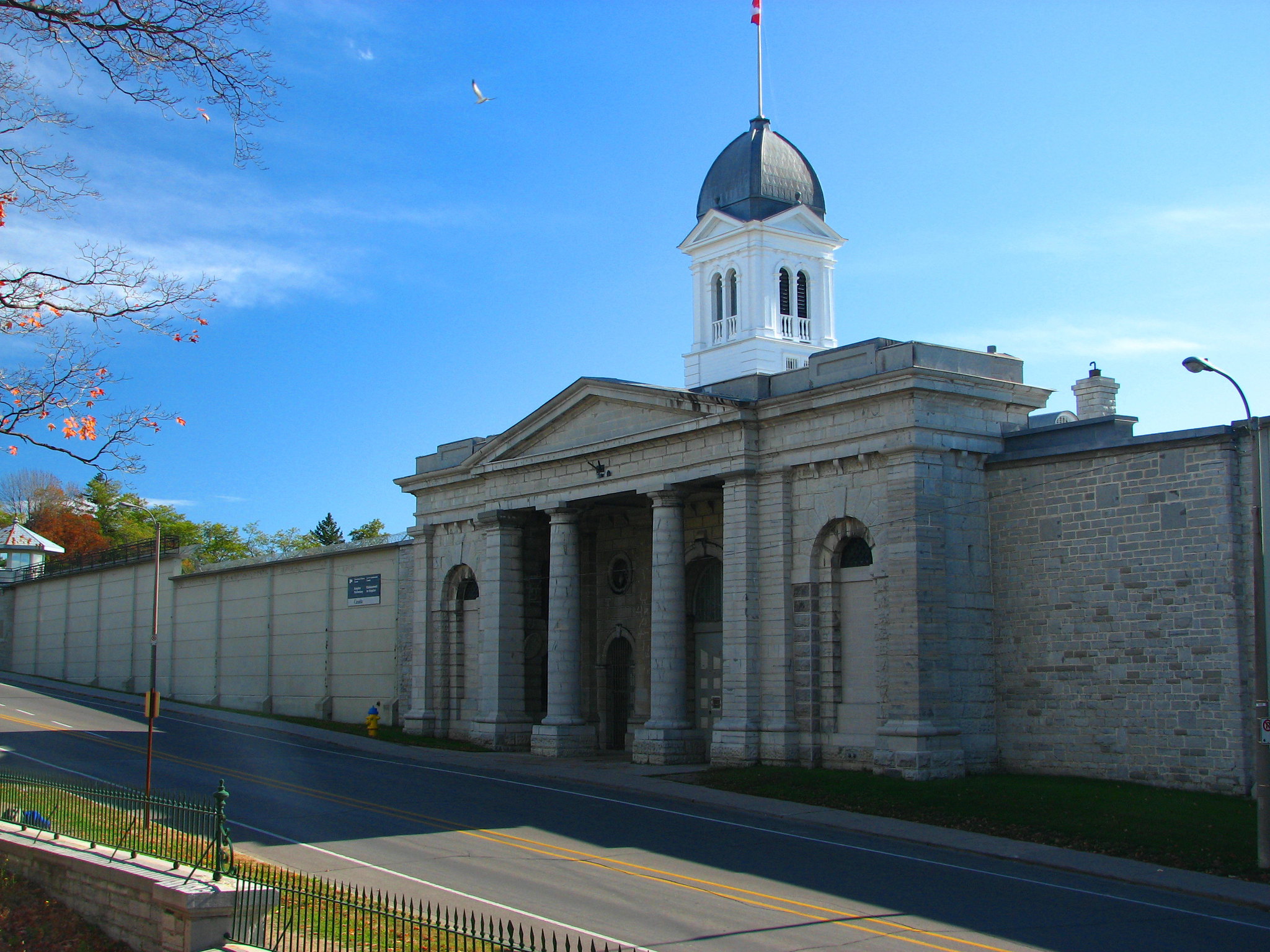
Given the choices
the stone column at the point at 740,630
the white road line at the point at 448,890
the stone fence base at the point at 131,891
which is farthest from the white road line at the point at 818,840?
the stone fence base at the point at 131,891

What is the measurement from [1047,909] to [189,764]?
22.7 metres

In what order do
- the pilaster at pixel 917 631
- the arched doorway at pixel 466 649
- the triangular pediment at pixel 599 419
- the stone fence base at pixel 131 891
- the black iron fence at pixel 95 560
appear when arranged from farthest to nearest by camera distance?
the black iron fence at pixel 95 560 → the arched doorway at pixel 466 649 → the triangular pediment at pixel 599 419 → the pilaster at pixel 917 631 → the stone fence base at pixel 131 891

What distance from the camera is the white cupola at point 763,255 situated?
6212 cm

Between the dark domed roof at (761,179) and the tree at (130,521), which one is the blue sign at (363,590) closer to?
the dark domed roof at (761,179)

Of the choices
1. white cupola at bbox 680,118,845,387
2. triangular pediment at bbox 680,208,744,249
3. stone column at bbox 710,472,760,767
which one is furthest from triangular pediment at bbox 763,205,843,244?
stone column at bbox 710,472,760,767

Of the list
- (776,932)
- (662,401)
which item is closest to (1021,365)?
(662,401)

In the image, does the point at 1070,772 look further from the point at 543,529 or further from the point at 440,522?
the point at 440,522

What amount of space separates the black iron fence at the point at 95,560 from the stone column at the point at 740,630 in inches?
1491

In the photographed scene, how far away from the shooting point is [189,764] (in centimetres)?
3231

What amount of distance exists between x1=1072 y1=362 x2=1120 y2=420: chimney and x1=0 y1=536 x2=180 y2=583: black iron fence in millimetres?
43097

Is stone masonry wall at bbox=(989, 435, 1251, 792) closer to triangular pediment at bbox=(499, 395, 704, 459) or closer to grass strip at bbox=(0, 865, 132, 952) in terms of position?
triangular pediment at bbox=(499, 395, 704, 459)

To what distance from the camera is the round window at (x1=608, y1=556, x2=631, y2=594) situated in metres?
41.0

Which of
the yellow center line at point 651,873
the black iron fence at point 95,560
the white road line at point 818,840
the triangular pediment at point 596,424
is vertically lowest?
the white road line at point 818,840

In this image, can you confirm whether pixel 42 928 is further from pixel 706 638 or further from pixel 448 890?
pixel 706 638
